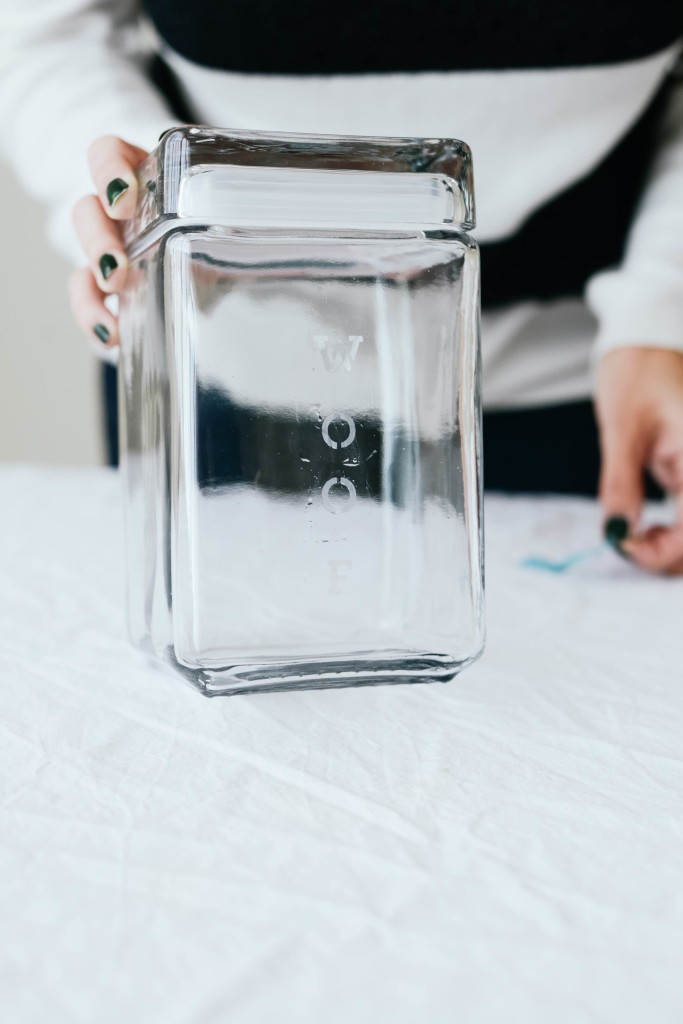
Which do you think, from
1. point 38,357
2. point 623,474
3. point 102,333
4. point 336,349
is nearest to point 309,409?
point 336,349

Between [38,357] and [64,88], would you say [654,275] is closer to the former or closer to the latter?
[64,88]

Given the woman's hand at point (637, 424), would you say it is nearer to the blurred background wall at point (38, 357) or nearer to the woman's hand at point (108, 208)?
the woman's hand at point (108, 208)

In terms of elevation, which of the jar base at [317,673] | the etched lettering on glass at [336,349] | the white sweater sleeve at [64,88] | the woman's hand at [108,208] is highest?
the white sweater sleeve at [64,88]

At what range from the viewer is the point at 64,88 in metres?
0.47

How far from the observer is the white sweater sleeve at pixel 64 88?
46 centimetres

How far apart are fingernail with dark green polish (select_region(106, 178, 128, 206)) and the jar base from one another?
124mm

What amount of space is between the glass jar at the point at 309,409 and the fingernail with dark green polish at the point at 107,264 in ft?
0.09

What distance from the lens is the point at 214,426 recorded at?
0.23 meters

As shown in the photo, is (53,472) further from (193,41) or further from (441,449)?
(441,449)

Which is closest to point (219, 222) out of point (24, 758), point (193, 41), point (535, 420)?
point (24, 758)

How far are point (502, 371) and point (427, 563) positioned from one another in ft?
1.13

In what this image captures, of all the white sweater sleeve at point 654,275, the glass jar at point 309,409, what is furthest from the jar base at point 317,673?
the white sweater sleeve at point 654,275

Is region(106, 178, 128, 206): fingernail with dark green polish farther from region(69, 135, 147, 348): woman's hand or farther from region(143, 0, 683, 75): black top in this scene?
region(143, 0, 683, 75): black top

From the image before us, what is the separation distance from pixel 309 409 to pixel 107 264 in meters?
0.09
